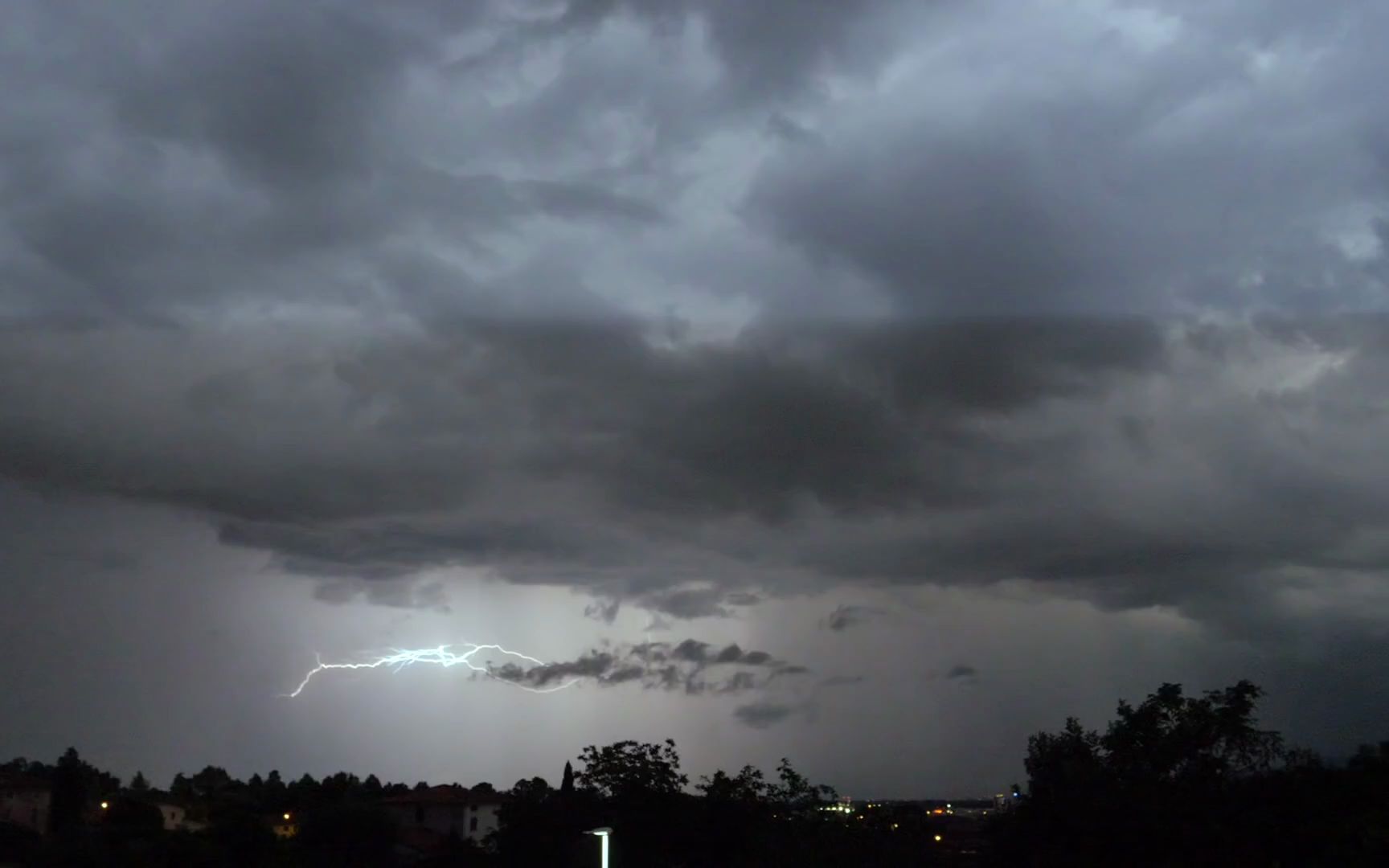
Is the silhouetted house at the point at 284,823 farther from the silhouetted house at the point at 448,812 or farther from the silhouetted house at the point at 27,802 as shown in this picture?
the silhouetted house at the point at 27,802

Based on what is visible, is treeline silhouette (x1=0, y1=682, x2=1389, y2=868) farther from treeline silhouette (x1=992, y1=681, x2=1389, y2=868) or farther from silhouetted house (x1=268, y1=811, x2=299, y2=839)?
silhouetted house (x1=268, y1=811, x2=299, y2=839)

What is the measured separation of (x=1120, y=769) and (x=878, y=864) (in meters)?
11.0

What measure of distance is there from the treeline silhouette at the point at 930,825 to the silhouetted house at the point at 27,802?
1395 cm

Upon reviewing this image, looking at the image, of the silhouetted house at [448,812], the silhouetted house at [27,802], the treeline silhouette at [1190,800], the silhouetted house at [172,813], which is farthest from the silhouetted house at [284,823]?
the treeline silhouette at [1190,800]

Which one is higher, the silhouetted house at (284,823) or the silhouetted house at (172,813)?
the silhouetted house at (172,813)

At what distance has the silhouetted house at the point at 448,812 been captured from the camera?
8069 cm

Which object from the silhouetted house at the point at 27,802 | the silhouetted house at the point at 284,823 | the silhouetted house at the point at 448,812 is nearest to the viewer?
the silhouetted house at the point at 284,823

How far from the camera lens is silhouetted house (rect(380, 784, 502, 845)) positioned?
80688 mm

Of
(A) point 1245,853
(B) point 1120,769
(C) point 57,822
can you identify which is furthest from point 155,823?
(A) point 1245,853

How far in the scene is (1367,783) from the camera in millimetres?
35469

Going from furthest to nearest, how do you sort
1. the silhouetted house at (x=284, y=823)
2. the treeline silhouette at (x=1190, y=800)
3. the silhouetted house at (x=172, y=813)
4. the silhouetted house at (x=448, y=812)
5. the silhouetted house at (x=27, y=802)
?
1. the silhouetted house at (x=448, y=812)
2. the silhouetted house at (x=172, y=813)
3. the silhouetted house at (x=27, y=802)
4. the silhouetted house at (x=284, y=823)
5. the treeline silhouette at (x=1190, y=800)

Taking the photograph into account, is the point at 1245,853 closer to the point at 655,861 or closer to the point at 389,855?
the point at 655,861

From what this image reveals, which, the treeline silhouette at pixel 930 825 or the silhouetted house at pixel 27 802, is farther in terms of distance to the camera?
the silhouetted house at pixel 27 802

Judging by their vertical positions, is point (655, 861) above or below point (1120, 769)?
below
